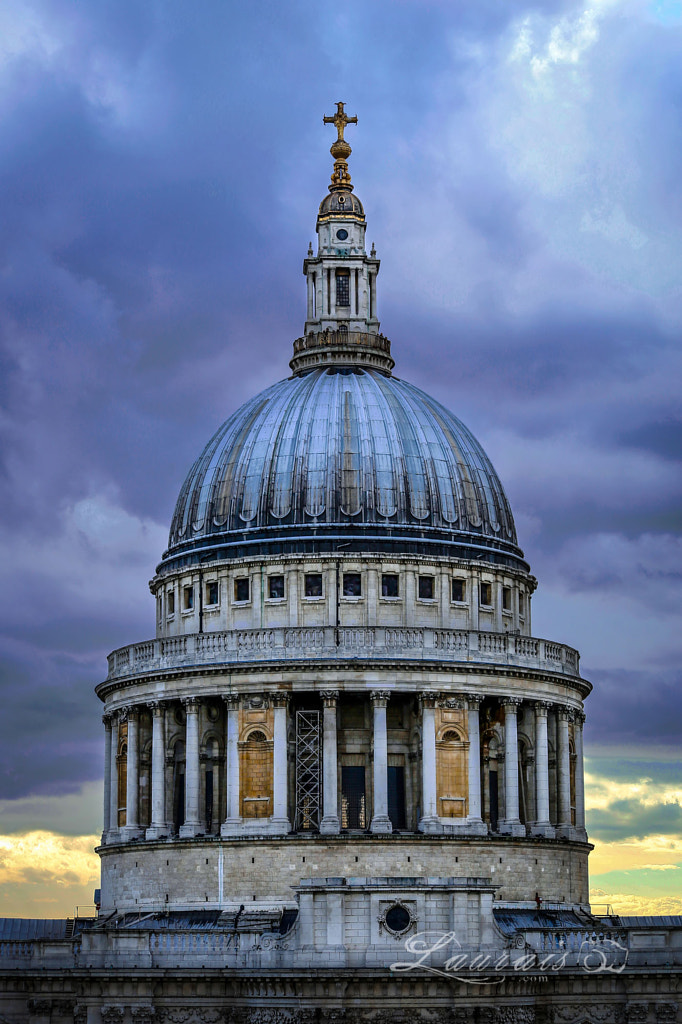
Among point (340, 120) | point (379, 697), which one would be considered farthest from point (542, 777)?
point (340, 120)

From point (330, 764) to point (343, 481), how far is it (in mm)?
14588

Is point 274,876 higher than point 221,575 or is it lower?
lower

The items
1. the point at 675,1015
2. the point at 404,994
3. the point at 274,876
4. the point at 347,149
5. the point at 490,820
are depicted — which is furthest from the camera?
the point at 347,149

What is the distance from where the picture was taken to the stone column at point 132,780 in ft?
305

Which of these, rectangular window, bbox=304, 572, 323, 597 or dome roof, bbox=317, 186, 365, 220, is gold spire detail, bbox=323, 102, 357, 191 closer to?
dome roof, bbox=317, 186, 365, 220

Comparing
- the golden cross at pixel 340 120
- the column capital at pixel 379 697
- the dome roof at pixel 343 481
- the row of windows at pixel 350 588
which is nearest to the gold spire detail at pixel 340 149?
the golden cross at pixel 340 120

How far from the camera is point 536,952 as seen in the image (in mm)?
76062

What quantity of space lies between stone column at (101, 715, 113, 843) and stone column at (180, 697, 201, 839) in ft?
23.3

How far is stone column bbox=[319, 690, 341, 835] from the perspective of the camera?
3398 inches

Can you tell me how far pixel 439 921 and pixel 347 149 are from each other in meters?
48.9

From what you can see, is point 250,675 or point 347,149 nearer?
point 250,675

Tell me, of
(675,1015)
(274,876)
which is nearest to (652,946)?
(675,1015)

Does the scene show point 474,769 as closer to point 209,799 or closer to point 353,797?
point 353,797

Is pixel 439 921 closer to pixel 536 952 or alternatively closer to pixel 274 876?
pixel 536 952
